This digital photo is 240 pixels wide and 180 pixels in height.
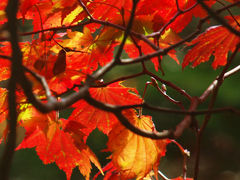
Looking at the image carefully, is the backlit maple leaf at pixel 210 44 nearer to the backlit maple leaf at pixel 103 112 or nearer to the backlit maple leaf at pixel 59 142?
the backlit maple leaf at pixel 103 112

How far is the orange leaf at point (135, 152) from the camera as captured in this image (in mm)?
659

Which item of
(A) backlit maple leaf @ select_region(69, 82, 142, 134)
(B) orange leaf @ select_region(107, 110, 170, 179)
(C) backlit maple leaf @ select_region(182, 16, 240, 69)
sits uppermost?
(C) backlit maple leaf @ select_region(182, 16, 240, 69)

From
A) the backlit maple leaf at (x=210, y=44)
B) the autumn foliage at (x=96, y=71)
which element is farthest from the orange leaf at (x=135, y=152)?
the backlit maple leaf at (x=210, y=44)

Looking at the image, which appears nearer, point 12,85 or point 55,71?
point 12,85

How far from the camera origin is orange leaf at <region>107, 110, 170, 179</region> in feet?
2.16

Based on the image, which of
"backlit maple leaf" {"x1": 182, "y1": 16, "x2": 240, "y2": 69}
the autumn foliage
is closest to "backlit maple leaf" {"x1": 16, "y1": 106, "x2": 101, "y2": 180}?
the autumn foliage

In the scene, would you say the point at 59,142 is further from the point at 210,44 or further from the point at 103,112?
the point at 210,44

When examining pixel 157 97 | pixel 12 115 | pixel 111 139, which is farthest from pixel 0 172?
pixel 157 97

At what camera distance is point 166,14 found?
28.5 inches

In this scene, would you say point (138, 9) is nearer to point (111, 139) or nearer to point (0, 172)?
point (111, 139)

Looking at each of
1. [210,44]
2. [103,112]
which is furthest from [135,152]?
[210,44]

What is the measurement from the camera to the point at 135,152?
683 millimetres

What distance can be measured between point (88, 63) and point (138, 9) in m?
0.18

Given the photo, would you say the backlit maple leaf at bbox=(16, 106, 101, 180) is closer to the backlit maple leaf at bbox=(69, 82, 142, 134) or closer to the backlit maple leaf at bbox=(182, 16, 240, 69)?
the backlit maple leaf at bbox=(69, 82, 142, 134)
